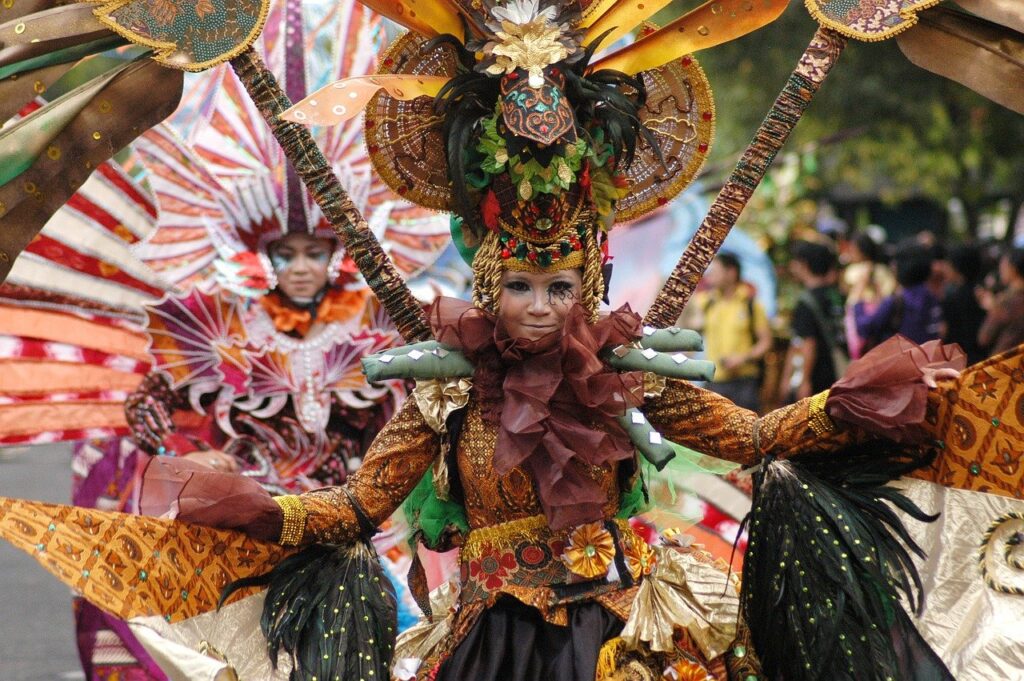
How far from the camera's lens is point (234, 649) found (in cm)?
394

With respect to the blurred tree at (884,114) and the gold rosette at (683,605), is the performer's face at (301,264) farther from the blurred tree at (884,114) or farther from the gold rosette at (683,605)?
the blurred tree at (884,114)

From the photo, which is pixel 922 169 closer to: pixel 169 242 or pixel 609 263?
pixel 169 242

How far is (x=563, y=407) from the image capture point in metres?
3.80

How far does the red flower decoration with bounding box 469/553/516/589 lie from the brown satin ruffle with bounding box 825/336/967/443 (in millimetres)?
840

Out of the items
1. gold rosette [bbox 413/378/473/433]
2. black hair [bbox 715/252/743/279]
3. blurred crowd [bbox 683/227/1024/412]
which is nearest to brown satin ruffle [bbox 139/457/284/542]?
gold rosette [bbox 413/378/473/433]

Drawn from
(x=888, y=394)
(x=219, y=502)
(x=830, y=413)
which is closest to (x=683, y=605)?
(x=830, y=413)

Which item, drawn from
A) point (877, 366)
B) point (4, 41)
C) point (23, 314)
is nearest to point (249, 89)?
point (4, 41)

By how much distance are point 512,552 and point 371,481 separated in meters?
0.39

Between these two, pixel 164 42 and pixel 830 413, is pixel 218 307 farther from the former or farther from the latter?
pixel 830 413

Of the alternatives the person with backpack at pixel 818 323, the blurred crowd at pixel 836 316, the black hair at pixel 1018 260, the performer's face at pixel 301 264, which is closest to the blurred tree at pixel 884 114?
the blurred crowd at pixel 836 316

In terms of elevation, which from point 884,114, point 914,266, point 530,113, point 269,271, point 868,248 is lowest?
point 530,113

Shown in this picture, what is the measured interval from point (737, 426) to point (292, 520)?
1104 millimetres

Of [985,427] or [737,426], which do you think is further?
[737,426]

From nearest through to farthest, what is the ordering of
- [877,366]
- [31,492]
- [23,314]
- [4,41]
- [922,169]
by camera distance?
[877,366], [4,41], [23,314], [31,492], [922,169]
